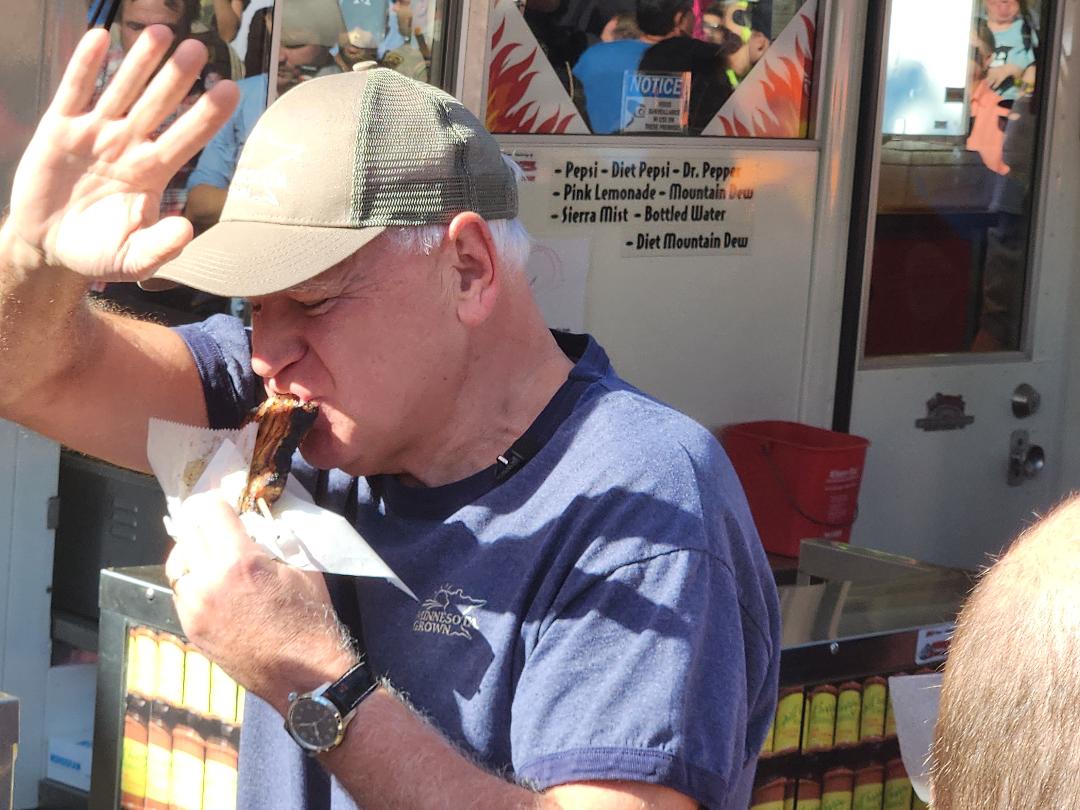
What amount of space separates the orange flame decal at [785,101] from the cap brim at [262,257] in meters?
3.48

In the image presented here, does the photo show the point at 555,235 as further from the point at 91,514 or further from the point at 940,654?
the point at 940,654

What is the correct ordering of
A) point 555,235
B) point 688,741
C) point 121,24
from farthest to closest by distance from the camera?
point 555,235, point 121,24, point 688,741

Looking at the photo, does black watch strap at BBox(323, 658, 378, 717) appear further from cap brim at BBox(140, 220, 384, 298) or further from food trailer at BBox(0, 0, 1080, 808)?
food trailer at BBox(0, 0, 1080, 808)

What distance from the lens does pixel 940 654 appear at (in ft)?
9.62

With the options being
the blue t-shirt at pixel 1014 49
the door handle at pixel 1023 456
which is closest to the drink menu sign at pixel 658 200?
the blue t-shirt at pixel 1014 49

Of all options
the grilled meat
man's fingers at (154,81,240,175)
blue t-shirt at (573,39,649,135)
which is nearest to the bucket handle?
blue t-shirt at (573,39,649,135)

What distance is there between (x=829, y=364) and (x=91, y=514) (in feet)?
8.95

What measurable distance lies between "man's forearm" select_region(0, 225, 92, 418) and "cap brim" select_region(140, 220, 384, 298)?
0.14 metres

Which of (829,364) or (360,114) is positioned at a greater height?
(360,114)

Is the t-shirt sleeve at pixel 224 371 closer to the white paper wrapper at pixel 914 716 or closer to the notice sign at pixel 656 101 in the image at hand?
the white paper wrapper at pixel 914 716

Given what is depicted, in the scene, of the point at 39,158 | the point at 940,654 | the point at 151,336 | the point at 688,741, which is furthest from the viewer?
the point at 940,654

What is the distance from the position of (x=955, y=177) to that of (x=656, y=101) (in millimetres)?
1606

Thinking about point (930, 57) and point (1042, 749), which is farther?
point (930, 57)

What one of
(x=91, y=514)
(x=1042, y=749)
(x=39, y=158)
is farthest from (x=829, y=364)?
(x=1042, y=749)
